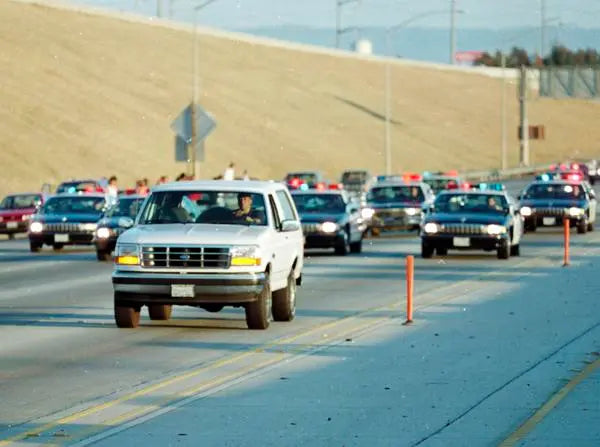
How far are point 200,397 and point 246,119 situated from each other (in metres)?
107

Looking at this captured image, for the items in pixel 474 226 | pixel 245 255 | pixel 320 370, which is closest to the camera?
pixel 320 370

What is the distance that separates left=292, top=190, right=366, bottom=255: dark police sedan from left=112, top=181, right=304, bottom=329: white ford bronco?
55.1 feet

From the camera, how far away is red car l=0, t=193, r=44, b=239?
53.5 m

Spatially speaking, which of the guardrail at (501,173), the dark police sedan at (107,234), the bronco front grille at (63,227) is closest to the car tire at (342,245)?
the dark police sedan at (107,234)

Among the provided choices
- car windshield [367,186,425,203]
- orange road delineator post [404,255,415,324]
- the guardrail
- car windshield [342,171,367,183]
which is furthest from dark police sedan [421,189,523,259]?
the guardrail

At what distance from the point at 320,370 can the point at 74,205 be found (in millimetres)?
27356

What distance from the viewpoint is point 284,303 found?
878 inches

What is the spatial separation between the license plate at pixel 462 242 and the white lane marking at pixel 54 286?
8251 mm

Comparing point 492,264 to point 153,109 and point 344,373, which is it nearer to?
point 344,373

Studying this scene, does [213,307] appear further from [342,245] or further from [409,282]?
[342,245]

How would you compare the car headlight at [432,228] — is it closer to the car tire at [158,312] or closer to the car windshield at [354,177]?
the car tire at [158,312]

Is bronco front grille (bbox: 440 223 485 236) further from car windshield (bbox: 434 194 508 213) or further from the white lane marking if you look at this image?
the white lane marking

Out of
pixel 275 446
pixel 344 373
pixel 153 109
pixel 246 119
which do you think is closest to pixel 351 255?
pixel 344 373

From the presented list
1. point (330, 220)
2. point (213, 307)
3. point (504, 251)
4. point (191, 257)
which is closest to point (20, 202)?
point (330, 220)
